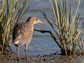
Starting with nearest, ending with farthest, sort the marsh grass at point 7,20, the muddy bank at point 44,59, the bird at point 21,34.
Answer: the muddy bank at point 44,59, the bird at point 21,34, the marsh grass at point 7,20

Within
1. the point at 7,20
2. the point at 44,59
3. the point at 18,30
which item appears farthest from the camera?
the point at 18,30

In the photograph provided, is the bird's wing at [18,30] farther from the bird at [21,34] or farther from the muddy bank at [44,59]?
the muddy bank at [44,59]

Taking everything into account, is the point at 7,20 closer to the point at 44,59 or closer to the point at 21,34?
the point at 21,34

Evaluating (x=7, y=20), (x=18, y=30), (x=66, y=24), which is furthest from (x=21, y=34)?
(x=66, y=24)

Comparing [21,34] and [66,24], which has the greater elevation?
[66,24]

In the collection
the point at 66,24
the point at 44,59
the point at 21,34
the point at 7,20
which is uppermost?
the point at 7,20

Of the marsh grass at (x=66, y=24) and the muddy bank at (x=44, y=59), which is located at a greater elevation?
the marsh grass at (x=66, y=24)

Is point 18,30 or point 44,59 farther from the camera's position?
point 18,30

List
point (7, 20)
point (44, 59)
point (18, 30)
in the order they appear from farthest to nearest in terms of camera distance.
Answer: point (18, 30), point (7, 20), point (44, 59)

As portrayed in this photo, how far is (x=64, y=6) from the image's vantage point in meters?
8.00

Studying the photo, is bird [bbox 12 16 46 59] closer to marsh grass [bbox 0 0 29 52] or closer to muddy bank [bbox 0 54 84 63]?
marsh grass [bbox 0 0 29 52]

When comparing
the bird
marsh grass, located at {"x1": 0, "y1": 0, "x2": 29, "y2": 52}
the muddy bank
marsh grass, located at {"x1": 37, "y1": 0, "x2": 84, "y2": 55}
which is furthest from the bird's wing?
marsh grass, located at {"x1": 37, "y1": 0, "x2": 84, "y2": 55}

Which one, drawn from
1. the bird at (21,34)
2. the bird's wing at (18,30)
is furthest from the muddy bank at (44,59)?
the bird's wing at (18,30)

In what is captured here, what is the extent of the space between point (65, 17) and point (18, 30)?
1.14m
